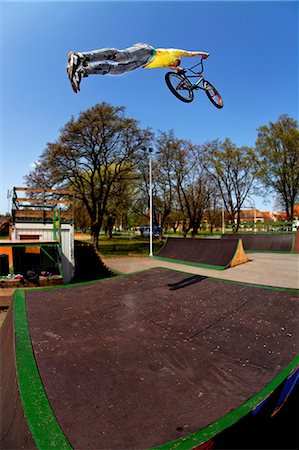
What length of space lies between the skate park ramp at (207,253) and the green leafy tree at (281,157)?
17685mm

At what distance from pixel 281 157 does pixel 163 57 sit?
25.1m

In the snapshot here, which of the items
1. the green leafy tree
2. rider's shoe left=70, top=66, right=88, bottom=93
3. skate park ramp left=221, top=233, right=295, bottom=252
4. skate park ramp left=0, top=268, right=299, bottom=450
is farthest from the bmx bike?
the green leafy tree

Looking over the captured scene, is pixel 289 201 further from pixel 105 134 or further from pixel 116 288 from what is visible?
pixel 116 288

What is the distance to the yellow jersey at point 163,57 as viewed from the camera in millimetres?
4536

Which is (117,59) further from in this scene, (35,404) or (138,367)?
(35,404)

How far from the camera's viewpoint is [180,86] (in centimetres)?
588

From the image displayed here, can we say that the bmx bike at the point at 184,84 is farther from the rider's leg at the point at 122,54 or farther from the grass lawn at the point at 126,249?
the grass lawn at the point at 126,249

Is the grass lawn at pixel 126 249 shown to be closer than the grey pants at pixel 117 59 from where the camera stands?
No

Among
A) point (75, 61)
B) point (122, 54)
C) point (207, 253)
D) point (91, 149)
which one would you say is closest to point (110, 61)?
point (122, 54)

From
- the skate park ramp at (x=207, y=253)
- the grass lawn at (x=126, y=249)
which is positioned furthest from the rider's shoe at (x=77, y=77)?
the grass lawn at (x=126, y=249)

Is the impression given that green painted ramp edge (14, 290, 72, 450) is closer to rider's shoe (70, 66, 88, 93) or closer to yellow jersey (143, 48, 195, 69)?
rider's shoe (70, 66, 88, 93)

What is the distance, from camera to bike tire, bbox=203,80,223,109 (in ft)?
21.7

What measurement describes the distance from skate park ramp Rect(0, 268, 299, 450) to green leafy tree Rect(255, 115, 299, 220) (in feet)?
79.8

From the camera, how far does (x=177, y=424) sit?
203cm
